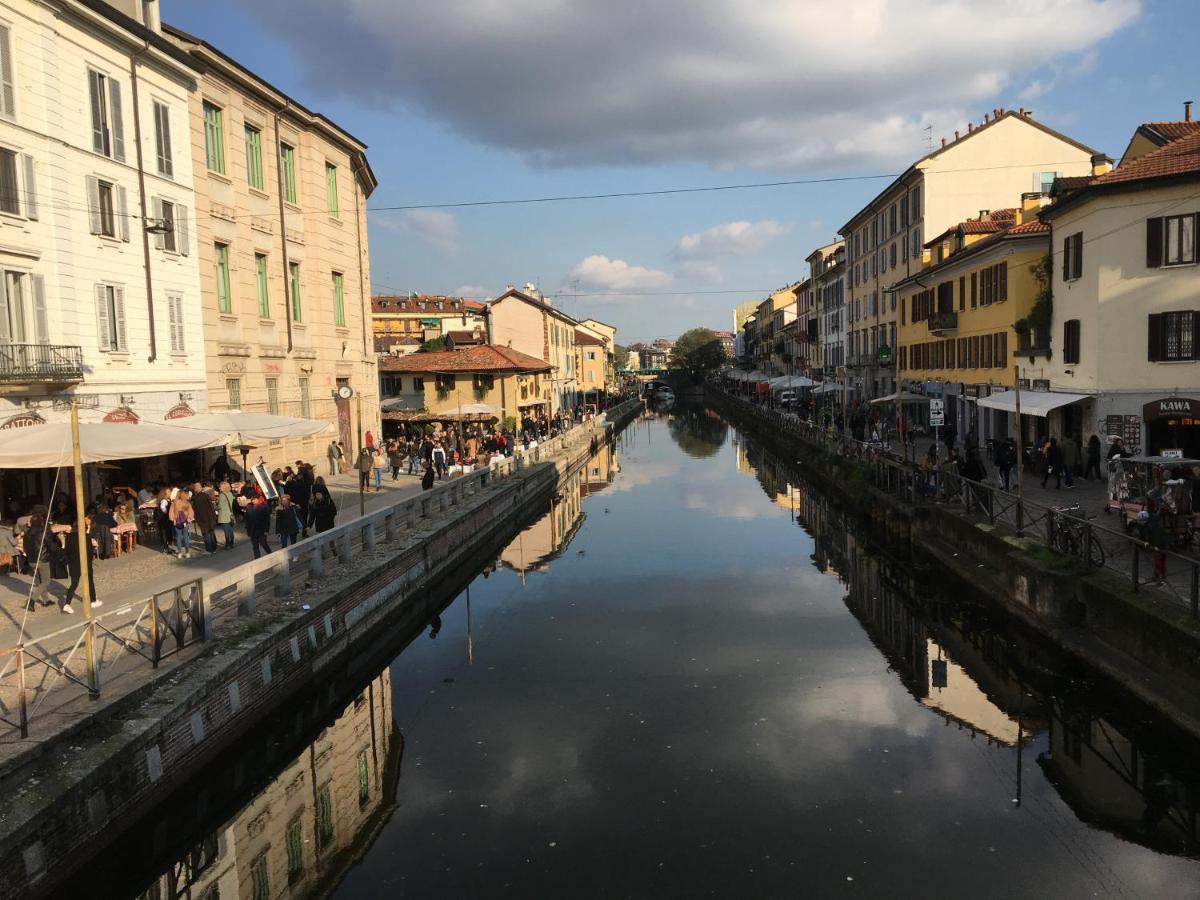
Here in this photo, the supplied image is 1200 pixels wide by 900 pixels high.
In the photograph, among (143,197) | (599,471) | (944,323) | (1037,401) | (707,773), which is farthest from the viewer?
(599,471)

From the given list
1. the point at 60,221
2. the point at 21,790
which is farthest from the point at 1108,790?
the point at 60,221

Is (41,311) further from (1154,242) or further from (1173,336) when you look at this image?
(1173,336)

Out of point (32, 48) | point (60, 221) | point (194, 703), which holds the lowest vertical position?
point (194, 703)

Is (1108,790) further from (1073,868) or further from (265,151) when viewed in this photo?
(265,151)

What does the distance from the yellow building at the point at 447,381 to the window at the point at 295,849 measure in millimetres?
31729

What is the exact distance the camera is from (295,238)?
28.9 meters

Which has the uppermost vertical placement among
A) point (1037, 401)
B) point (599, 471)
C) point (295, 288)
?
point (295, 288)

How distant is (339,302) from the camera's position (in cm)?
3231

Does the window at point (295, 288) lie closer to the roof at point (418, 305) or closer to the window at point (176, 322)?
the window at point (176, 322)

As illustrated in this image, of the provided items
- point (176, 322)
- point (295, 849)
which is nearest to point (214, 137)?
point (176, 322)

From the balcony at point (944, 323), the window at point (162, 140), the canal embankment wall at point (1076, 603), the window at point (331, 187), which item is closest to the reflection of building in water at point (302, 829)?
the canal embankment wall at point (1076, 603)

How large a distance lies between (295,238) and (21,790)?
24.2 meters

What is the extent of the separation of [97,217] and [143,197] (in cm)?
186

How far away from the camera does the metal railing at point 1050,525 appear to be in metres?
12.2
